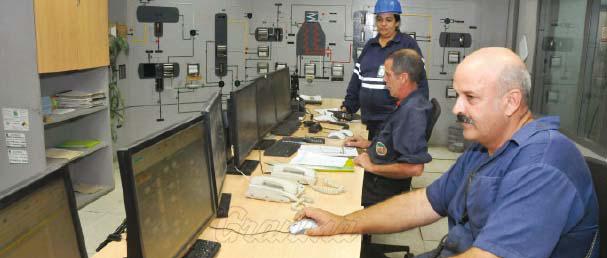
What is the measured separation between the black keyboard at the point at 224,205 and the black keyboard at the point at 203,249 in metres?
0.28

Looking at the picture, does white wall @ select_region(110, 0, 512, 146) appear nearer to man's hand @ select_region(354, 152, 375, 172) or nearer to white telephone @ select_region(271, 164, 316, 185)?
man's hand @ select_region(354, 152, 375, 172)

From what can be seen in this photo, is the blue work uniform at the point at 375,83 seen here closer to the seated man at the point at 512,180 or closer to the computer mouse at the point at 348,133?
the computer mouse at the point at 348,133

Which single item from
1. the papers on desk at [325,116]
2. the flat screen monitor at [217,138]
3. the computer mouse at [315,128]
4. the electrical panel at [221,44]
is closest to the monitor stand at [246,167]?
the flat screen monitor at [217,138]

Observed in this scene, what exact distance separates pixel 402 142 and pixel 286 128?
122 centimetres

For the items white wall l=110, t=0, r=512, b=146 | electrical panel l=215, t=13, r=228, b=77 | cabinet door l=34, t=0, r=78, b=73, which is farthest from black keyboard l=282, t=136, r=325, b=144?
electrical panel l=215, t=13, r=228, b=77

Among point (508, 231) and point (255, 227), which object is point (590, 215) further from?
point (255, 227)

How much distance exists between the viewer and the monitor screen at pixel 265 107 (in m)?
3.04

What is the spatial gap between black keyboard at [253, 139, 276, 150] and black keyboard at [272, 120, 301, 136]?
0.30 meters

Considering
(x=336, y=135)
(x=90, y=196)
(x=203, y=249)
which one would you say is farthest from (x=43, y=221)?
(x=90, y=196)

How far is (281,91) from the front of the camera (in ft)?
12.6

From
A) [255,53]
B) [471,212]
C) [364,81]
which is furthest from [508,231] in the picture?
[255,53]

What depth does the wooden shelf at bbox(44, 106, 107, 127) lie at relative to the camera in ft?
12.1

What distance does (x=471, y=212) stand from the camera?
158cm

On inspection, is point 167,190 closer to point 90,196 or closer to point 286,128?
point 286,128
